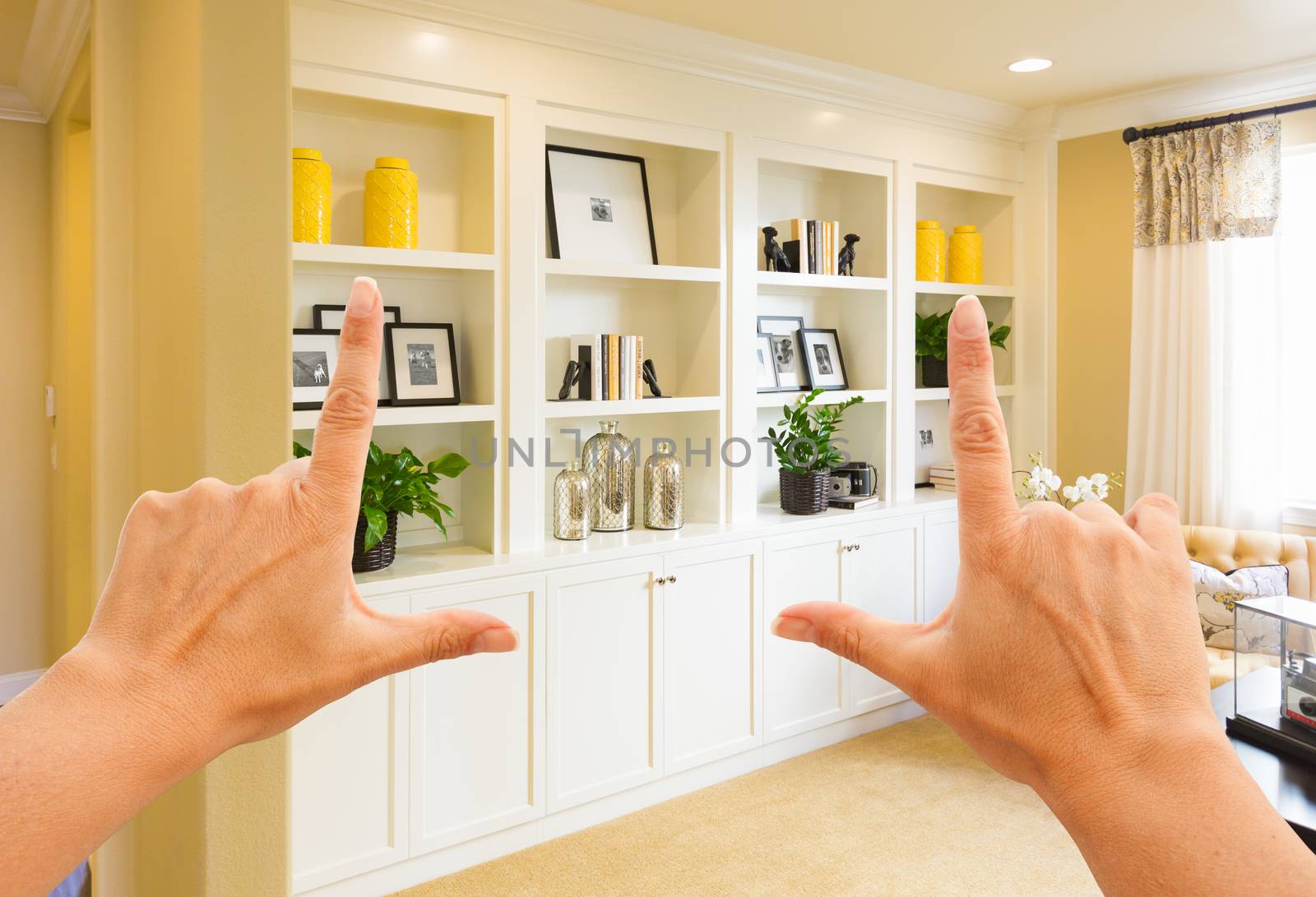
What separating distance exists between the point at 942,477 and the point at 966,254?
113 cm

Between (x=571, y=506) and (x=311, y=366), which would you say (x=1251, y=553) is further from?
(x=311, y=366)

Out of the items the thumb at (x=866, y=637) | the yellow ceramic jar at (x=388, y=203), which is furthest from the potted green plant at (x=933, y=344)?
the thumb at (x=866, y=637)

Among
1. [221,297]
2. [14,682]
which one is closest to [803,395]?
[221,297]

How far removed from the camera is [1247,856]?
1.44 feet

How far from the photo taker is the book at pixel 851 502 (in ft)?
12.9

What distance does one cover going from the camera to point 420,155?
122 inches

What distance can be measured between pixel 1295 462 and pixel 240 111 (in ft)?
14.0

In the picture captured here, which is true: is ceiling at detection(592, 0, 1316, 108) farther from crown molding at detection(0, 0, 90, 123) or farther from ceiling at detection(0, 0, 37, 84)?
ceiling at detection(0, 0, 37, 84)

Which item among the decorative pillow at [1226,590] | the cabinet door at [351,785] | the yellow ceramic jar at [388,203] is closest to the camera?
the cabinet door at [351,785]

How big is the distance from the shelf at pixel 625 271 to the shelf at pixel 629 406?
0.46 meters

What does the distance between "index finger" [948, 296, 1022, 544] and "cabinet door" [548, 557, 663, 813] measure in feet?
8.24

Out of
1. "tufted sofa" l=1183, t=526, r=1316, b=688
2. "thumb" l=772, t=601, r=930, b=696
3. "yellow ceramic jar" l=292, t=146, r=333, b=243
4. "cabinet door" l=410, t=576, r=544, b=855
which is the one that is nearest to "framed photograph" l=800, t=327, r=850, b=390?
"tufted sofa" l=1183, t=526, r=1316, b=688

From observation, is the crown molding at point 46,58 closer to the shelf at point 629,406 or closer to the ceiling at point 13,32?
the ceiling at point 13,32

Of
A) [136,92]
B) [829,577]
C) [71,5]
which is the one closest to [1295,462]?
[829,577]
